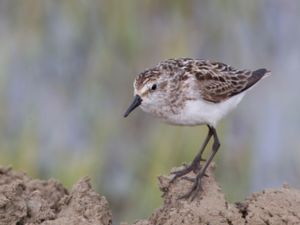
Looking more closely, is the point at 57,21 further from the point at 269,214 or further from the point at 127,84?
the point at 269,214

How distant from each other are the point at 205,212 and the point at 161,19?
4.03m

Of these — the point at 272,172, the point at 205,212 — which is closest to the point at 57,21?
the point at 272,172

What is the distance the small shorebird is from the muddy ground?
1.44 feet

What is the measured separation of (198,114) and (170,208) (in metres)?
0.85

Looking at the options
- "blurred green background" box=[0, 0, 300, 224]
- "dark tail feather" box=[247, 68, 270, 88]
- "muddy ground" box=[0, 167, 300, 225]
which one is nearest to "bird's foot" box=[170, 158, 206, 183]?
"muddy ground" box=[0, 167, 300, 225]

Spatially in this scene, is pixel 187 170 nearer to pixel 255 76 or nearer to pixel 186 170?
pixel 186 170

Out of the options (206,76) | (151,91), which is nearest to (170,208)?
(151,91)

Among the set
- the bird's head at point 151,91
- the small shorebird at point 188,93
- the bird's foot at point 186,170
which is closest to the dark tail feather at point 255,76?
the small shorebird at point 188,93

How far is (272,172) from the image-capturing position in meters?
8.70

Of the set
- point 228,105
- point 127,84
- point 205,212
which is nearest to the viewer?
point 205,212

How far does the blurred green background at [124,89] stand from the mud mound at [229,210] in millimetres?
2872

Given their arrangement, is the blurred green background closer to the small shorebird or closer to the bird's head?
the small shorebird

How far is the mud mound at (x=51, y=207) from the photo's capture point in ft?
17.0

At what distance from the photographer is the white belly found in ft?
19.6
